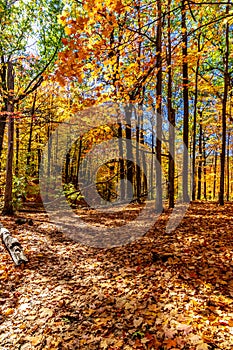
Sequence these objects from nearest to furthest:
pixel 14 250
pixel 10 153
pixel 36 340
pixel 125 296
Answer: pixel 36 340
pixel 125 296
pixel 14 250
pixel 10 153

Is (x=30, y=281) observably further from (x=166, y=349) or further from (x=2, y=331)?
(x=166, y=349)

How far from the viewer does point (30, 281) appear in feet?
15.3

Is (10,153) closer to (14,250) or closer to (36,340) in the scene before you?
(14,250)

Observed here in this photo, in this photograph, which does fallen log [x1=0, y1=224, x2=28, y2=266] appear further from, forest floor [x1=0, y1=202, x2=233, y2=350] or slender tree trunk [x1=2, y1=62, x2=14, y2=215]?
slender tree trunk [x1=2, y1=62, x2=14, y2=215]

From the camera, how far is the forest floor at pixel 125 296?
2952 mm

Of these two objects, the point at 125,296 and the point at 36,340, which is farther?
the point at 125,296

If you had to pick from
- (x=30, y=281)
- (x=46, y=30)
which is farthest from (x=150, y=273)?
(x=46, y=30)

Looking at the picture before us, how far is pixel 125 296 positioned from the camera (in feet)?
12.5

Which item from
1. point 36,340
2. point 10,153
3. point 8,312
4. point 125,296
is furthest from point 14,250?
point 10,153

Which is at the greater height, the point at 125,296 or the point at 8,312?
the point at 125,296

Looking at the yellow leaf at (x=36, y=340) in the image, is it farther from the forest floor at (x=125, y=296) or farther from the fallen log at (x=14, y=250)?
the fallen log at (x=14, y=250)

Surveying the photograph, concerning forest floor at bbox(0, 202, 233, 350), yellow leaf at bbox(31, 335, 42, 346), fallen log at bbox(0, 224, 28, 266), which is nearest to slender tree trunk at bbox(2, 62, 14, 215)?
fallen log at bbox(0, 224, 28, 266)

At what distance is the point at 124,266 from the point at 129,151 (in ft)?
33.8

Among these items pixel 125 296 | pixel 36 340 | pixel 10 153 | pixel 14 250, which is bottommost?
pixel 36 340
